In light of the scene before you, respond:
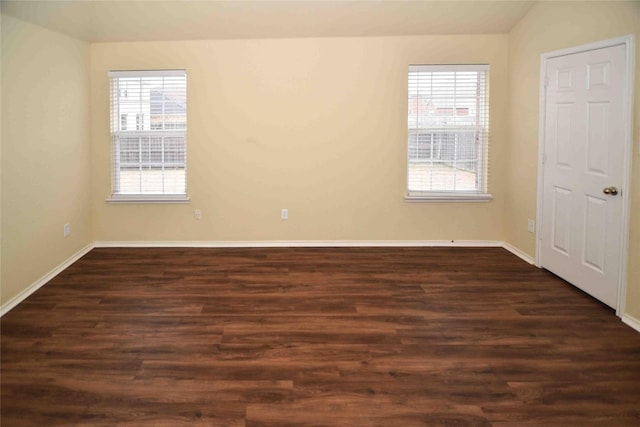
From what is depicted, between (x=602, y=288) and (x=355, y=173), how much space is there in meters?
2.76

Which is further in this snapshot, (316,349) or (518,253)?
(518,253)

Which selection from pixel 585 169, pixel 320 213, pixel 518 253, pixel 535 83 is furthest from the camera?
pixel 320 213

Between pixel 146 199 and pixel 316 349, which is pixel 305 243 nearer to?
pixel 146 199

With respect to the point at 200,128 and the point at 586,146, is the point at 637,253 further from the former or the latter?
the point at 200,128

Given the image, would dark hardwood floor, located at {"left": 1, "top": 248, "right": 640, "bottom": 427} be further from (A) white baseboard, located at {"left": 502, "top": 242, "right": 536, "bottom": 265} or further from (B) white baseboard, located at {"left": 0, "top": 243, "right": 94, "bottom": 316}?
(A) white baseboard, located at {"left": 502, "top": 242, "right": 536, "bottom": 265}

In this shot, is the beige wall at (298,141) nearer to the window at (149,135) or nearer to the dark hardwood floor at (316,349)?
the window at (149,135)

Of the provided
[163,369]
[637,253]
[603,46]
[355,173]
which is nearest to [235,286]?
[163,369]

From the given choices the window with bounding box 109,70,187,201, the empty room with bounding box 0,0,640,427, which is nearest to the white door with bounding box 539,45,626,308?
the empty room with bounding box 0,0,640,427

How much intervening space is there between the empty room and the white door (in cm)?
2

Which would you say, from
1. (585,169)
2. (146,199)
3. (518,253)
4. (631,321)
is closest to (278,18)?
(146,199)

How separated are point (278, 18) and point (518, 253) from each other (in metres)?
3.34

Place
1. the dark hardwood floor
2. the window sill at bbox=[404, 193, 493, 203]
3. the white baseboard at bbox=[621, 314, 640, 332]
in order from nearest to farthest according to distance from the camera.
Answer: the dark hardwood floor < the white baseboard at bbox=[621, 314, 640, 332] < the window sill at bbox=[404, 193, 493, 203]

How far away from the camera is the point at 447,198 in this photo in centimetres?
630

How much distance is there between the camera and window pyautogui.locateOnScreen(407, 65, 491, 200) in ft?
20.4
